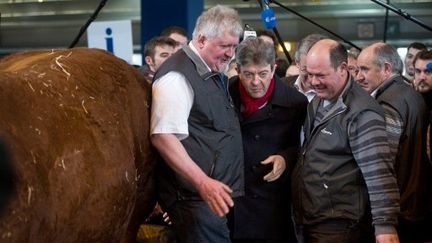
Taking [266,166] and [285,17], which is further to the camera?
[285,17]

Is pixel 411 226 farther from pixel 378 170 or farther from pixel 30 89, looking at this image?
pixel 30 89

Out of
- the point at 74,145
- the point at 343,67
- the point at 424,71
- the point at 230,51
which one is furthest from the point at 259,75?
the point at 424,71

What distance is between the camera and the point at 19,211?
214cm

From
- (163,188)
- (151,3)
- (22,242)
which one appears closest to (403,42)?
(151,3)

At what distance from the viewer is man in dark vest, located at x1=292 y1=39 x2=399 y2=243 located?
3012 mm

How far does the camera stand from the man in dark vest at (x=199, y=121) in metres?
2.94

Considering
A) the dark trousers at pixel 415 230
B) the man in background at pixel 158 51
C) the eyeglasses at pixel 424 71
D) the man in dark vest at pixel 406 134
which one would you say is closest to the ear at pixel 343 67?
the man in dark vest at pixel 406 134

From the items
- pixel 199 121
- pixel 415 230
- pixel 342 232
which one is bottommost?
pixel 415 230

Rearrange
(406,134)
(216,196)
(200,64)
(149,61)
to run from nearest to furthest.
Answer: (216,196) < (200,64) < (406,134) < (149,61)

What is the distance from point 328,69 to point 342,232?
0.74 meters

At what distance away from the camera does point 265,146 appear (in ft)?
11.1

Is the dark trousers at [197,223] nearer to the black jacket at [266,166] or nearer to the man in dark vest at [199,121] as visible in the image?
the man in dark vest at [199,121]

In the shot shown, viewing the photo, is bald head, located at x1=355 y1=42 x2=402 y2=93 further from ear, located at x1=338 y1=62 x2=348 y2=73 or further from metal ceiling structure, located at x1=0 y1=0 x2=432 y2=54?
metal ceiling structure, located at x1=0 y1=0 x2=432 y2=54

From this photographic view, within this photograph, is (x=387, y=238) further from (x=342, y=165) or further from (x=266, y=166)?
(x=266, y=166)
